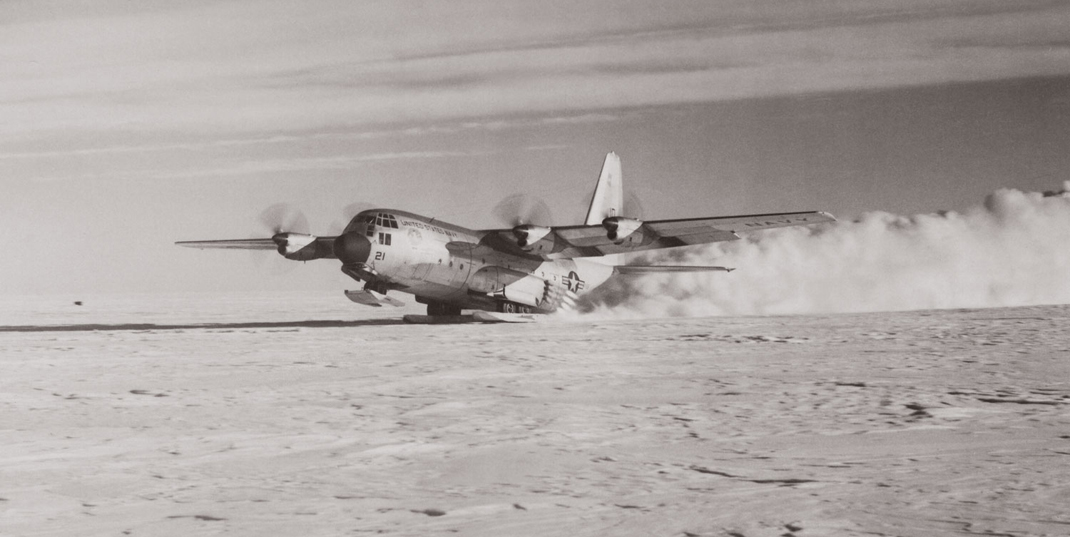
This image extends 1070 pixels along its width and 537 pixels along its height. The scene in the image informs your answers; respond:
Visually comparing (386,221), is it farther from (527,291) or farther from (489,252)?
(527,291)

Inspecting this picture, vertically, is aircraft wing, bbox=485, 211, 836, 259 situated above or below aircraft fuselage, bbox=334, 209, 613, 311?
above

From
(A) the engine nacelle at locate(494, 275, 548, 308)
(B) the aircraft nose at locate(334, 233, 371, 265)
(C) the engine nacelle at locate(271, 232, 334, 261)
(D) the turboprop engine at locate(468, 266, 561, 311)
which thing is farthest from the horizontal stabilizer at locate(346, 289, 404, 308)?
(C) the engine nacelle at locate(271, 232, 334, 261)

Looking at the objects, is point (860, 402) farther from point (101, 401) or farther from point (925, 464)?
point (101, 401)

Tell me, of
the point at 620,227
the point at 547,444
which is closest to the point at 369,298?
the point at 620,227

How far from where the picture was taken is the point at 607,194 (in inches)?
1683

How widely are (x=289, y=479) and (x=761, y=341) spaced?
1720 centimetres

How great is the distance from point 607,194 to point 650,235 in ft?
29.3

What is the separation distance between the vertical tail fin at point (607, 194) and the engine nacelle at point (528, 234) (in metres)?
8.05

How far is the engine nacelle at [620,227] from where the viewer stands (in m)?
33.1

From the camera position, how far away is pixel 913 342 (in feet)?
72.0

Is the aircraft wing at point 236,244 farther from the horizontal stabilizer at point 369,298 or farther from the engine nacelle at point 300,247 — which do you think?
the horizontal stabilizer at point 369,298

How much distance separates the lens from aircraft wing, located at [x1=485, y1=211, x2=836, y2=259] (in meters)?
32.3

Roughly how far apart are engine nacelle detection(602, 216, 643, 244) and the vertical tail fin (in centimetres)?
870

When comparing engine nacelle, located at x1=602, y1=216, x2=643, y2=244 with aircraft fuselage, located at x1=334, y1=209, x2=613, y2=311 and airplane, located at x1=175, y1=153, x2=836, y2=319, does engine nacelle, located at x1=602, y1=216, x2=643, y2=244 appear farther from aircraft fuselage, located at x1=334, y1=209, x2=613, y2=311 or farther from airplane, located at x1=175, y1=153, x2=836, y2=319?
aircraft fuselage, located at x1=334, y1=209, x2=613, y2=311
